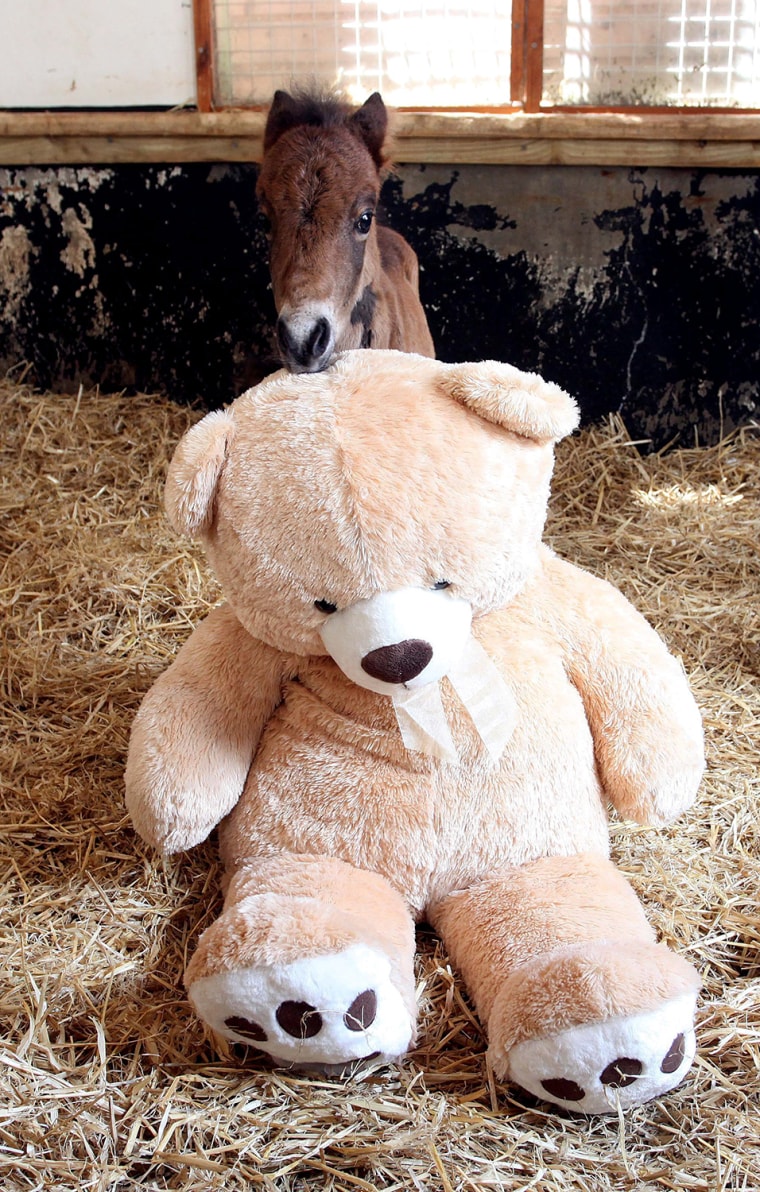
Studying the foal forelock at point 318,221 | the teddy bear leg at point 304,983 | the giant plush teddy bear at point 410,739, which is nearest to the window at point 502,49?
the foal forelock at point 318,221

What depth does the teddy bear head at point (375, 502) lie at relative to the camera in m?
1.33

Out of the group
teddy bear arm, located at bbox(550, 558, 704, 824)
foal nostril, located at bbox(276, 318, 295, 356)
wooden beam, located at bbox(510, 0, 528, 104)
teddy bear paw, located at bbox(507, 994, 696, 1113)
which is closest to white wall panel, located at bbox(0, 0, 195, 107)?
wooden beam, located at bbox(510, 0, 528, 104)

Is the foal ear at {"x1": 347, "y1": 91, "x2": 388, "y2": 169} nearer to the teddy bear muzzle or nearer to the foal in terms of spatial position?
the foal

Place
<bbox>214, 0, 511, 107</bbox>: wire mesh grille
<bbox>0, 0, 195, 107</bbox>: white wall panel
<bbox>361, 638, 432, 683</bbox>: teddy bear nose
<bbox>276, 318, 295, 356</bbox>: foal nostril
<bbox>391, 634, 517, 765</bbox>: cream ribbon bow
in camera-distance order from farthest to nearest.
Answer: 1. <bbox>0, 0, 195, 107</bbox>: white wall panel
2. <bbox>214, 0, 511, 107</bbox>: wire mesh grille
3. <bbox>276, 318, 295, 356</bbox>: foal nostril
4. <bbox>391, 634, 517, 765</bbox>: cream ribbon bow
5. <bbox>361, 638, 432, 683</bbox>: teddy bear nose

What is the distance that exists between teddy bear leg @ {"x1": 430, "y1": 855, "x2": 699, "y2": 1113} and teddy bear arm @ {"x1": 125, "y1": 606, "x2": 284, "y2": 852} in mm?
411

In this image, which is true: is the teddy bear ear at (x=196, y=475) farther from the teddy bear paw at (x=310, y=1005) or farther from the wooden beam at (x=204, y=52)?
the wooden beam at (x=204, y=52)

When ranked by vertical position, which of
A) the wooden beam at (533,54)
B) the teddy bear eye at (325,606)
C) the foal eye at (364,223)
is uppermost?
the wooden beam at (533,54)

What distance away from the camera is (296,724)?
156cm

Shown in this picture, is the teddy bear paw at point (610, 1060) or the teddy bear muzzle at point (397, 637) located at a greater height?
the teddy bear muzzle at point (397, 637)

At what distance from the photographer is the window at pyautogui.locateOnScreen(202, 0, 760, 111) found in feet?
12.0

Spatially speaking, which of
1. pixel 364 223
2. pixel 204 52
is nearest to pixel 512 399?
pixel 364 223

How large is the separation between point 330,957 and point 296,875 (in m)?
0.20

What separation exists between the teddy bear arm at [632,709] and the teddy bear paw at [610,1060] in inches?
13.8

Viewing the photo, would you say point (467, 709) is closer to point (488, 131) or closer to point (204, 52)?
point (488, 131)
